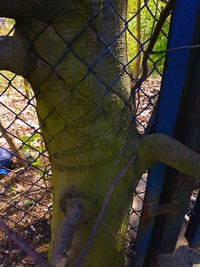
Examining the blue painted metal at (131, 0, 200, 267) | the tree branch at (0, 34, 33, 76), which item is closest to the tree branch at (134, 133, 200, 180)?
the blue painted metal at (131, 0, 200, 267)

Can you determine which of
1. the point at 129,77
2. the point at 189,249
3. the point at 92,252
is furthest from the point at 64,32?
the point at 189,249

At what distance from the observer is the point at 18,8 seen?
0.98m

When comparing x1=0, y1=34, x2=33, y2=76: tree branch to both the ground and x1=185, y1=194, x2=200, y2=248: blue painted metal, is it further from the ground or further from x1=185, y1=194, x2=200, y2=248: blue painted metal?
x1=185, y1=194, x2=200, y2=248: blue painted metal

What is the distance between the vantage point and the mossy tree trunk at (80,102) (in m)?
1.07

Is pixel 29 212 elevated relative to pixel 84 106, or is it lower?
lower

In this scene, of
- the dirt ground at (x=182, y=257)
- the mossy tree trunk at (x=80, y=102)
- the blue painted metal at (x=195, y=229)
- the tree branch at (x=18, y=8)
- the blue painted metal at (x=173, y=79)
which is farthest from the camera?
the dirt ground at (x=182, y=257)

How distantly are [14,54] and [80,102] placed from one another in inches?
11.1

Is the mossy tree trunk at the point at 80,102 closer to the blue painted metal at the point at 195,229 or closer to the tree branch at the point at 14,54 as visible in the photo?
the tree branch at the point at 14,54

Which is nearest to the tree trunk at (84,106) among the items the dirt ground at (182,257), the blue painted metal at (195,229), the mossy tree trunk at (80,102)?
the mossy tree trunk at (80,102)

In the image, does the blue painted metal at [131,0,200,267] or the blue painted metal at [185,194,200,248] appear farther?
the blue painted metal at [185,194,200,248]

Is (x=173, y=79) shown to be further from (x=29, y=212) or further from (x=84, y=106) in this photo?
(x=29, y=212)

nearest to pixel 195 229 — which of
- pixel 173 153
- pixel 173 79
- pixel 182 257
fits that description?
pixel 182 257

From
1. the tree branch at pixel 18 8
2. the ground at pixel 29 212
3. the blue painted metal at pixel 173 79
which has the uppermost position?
the blue painted metal at pixel 173 79

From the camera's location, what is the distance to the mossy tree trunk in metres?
1.07
